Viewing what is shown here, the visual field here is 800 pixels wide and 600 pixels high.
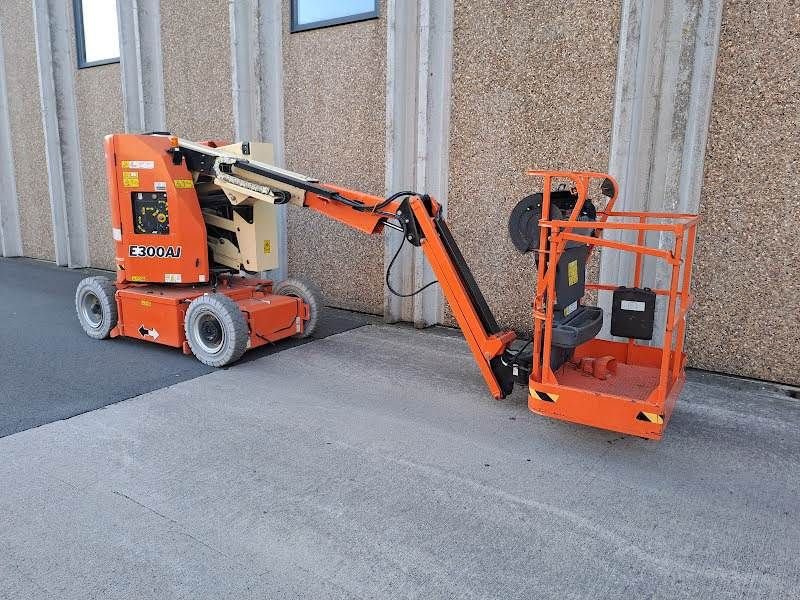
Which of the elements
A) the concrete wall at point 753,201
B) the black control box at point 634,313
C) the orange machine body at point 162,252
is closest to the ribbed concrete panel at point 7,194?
the orange machine body at point 162,252

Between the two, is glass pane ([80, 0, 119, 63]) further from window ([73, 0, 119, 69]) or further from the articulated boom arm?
the articulated boom arm

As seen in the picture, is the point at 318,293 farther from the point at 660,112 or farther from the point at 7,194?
the point at 7,194

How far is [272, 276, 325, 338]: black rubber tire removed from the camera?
6301 millimetres

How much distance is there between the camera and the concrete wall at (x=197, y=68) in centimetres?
836

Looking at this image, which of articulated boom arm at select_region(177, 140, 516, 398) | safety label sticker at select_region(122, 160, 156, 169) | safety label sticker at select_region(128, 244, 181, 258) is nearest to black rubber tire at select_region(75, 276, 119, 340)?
safety label sticker at select_region(128, 244, 181, 258)

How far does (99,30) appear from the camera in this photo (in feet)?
33.8

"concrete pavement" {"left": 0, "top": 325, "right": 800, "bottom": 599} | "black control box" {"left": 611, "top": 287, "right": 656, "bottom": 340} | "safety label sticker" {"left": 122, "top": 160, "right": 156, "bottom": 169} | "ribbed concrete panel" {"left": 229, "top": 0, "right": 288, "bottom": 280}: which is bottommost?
"concrete pavement" {"left": 0, "top": 325, "right": 800, "bottom": 599}

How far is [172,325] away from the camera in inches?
224

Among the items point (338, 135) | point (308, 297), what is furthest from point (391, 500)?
point (338, 135)

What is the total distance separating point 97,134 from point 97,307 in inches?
212

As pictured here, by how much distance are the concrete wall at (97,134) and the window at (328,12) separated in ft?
13.0

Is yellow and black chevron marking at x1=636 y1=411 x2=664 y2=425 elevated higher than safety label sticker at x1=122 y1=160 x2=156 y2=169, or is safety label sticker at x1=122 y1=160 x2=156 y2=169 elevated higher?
safety label sticker at x1=122 y1=160 x2=156 y2=169

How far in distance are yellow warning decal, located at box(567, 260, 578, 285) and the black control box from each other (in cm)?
30

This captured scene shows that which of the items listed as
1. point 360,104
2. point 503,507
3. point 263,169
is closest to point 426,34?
point 360,104
